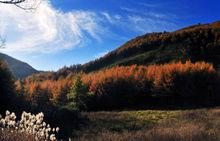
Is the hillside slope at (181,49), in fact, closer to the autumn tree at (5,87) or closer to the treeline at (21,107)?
the autumn tree at (5,87)

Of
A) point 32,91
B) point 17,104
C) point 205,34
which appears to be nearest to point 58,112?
point 17,104

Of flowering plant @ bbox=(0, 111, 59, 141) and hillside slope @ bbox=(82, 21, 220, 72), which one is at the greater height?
hillside slope @ bbox=(82, 21, 220, 72)

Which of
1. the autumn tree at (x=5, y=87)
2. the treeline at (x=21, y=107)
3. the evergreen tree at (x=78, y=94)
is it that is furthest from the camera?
the evergreen tree at (x=78, y=94)

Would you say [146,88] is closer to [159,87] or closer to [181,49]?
[159,87]

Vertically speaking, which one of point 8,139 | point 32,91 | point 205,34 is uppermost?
point 205,34

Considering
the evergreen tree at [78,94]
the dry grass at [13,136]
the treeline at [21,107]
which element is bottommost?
the dry grass at [13,136]

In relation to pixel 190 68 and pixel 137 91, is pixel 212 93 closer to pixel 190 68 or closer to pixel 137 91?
pixel 190 68

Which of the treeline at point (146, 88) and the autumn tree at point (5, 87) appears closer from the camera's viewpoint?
the autumn tree at point (5, 87)

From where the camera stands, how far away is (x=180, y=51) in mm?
175500

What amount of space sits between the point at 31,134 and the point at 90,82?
9291 centimetres

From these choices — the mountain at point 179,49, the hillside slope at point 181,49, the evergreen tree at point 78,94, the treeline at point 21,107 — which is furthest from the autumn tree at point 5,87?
the hillside slope at point 181,49

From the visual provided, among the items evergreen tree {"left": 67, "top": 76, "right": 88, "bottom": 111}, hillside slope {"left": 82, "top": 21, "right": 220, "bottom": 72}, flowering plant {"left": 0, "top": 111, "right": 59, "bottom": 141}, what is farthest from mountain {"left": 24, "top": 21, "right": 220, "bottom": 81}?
flowering plant {"left": 0, "top": 111, "right": 59, "bottom": 141}

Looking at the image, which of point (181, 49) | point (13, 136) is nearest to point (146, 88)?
point (181, 49)

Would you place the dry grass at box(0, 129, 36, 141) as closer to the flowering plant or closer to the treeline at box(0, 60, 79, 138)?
the flowering plant
